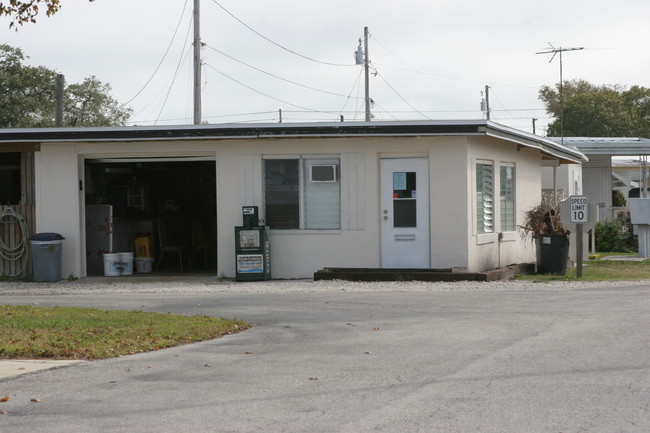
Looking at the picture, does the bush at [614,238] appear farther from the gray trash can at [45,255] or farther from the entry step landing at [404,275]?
the gray trash can at [45,255]

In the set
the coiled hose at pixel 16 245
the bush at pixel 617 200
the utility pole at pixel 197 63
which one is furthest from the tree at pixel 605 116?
the coiled hose at pixel 16 245

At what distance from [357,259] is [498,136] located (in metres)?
3.72

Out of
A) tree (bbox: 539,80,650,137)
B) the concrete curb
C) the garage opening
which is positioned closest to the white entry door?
the garage opening

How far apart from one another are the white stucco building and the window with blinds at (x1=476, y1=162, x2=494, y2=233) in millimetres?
42

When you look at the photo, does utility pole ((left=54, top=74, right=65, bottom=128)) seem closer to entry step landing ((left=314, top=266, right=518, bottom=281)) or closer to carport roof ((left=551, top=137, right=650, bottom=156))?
carport roof ((left=551, top=137, right=650, bottom=156))

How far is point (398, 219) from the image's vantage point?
17.8 meters

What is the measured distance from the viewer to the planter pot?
18.2 metres

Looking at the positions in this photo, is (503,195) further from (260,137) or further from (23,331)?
(23,331)

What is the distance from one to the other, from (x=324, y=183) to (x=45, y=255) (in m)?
5.81

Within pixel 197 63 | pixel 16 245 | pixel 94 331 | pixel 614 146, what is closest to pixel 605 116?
pixel 614 146

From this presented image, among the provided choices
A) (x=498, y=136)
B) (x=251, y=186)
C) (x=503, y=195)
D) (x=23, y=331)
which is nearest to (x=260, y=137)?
(x=251, y=186)

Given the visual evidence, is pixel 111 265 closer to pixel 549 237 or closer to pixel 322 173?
pixel 322 173

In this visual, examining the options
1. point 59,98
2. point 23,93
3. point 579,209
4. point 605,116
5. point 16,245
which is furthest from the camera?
point 605,116

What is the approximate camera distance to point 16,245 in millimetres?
18625
